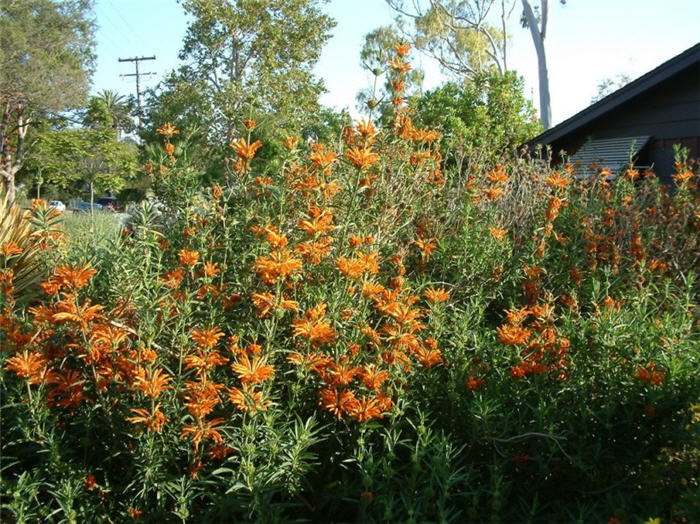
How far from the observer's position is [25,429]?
2.34 meters

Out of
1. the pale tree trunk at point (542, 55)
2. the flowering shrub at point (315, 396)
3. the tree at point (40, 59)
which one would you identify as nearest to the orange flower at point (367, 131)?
the flowering shrub at point (315, 396)

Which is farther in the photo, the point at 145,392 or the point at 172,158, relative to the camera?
the point at 172,158

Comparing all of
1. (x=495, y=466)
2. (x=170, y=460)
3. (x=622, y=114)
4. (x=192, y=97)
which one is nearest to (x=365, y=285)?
(x=495, y=466)

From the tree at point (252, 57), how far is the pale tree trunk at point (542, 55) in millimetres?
9409

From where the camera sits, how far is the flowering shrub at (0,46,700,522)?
226cm

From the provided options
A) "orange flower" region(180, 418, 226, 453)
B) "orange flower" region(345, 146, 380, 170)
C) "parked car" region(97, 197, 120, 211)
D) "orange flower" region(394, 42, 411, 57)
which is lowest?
"orange flower" region(180, 418, 226, 453)

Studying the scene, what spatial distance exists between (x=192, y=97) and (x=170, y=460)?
25.3 metres

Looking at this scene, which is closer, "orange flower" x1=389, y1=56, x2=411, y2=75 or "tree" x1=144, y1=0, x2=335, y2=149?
"orange flower" x1=389, y1=56, x2=411, y2=75

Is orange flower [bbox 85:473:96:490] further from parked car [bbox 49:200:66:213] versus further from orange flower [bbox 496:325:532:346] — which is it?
orange flower [bbox 496:325:532:346]

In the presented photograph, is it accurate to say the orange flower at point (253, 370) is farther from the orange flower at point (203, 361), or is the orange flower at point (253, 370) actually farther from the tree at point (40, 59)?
the tree at point (40, 59)

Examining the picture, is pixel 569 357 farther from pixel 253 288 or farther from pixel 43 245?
pixel 43 245

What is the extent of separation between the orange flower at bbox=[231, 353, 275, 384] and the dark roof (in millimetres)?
7491

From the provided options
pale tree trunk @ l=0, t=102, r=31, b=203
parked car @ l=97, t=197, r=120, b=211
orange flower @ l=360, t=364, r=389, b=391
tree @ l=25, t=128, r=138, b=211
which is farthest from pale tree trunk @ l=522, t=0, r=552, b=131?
pale tree trunk @ l=0, t=102, r=31, b=203

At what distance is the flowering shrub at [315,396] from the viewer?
7.41ft
